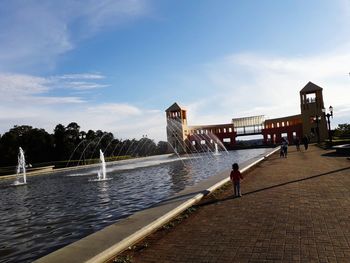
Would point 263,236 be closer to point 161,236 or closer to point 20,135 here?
point 161,236

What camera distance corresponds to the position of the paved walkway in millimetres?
5906

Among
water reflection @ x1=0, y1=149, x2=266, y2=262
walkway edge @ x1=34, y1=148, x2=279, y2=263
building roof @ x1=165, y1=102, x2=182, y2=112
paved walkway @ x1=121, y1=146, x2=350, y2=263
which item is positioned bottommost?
water reflection @ x1=0, y1=149, x2=266, y2=262

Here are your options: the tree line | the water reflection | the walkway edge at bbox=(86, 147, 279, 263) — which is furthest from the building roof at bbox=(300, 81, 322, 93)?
the walkway edge at bbox=(86, 147, 279, 263)

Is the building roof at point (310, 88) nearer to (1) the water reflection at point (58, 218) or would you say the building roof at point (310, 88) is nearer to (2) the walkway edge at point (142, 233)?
(1) the water reflection at point (58, 218)

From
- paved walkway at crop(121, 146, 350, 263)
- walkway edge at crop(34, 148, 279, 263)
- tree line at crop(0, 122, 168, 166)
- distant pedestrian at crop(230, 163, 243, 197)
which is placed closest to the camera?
paved walkway at crop(121, 146, 350, 263)

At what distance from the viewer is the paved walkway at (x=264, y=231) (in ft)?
19.4

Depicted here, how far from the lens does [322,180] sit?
13.8 meters

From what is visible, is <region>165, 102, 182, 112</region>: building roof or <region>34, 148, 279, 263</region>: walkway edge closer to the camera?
<region>34, 148, 279, 263</region>: walkway edge

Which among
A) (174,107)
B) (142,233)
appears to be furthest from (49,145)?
(142,233)

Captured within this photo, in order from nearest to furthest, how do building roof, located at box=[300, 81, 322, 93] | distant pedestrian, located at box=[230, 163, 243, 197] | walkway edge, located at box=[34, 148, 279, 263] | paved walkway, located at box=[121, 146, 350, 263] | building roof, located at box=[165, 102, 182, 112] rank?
paved walkway, located at box=[121, 146, 350, 263] → walkway edge, located at box=[34, 148, 279, 263] → distant pedestrian, located at box=[230, 163, 243, 197] → building roof, located at box=[300, 81, 322, 93] → building roof, located at box=[165, 102, 182, 112]

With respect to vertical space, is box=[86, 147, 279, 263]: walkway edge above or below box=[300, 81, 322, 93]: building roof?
below

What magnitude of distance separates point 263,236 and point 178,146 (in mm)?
77829

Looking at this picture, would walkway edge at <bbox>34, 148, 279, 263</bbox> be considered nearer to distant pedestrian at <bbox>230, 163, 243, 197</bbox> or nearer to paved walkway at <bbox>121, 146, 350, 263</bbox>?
paved walkway at <bbox>121, 146, 350, 263</bbox>

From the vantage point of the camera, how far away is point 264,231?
23.7 ft
